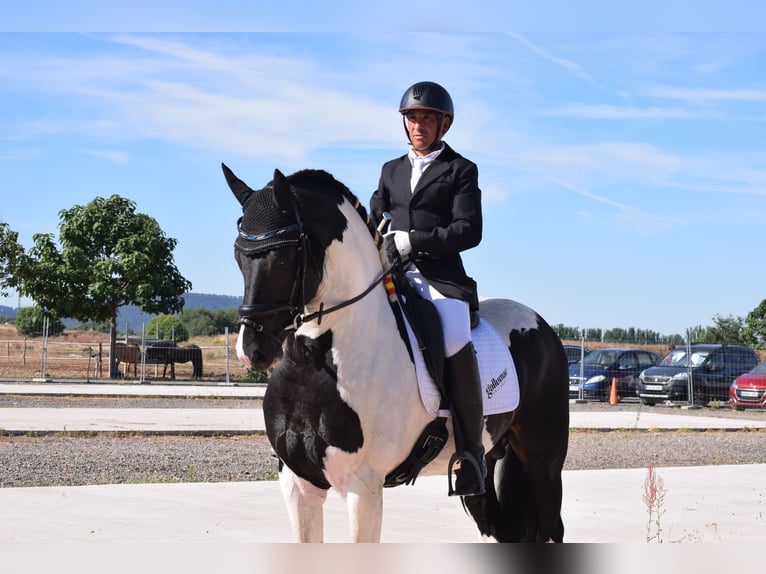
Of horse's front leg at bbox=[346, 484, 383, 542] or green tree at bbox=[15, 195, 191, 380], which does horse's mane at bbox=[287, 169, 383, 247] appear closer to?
horse's front leg at bbox=[346, 484, 383, 542]

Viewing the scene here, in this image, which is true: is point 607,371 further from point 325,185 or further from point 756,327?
point 325,185

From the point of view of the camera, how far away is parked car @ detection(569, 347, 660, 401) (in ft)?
88.5

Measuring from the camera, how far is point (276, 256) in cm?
368

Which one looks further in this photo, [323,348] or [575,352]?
[575,352]

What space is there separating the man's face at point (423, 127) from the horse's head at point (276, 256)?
3.08ft

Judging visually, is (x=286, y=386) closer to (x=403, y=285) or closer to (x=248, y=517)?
(x=403, y=285)

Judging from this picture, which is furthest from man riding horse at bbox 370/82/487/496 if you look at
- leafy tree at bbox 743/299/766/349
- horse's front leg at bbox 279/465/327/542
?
leafy tree at bbox 743/299/766/349

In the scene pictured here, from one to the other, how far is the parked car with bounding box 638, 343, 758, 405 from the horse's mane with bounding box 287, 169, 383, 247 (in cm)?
2261

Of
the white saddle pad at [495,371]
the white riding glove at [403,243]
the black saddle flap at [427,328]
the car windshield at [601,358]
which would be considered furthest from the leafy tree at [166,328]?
the black saddle flap at [427,328]

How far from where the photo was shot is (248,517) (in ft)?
22.8

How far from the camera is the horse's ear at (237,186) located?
157 inches

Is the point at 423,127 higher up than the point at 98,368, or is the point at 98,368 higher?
the point at 423,127

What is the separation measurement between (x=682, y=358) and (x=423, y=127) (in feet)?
76.5

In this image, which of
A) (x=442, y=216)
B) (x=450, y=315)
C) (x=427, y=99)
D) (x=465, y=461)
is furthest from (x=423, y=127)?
(x=465, y=461)
